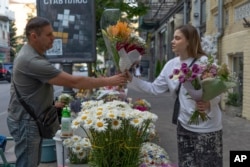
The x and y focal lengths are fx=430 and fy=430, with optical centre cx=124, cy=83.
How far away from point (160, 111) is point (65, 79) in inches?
398

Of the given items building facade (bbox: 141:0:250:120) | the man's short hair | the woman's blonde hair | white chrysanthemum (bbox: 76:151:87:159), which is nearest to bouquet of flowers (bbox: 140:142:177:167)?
white chrysanthemum (bbox: 76:151:87:159)

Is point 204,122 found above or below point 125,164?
above

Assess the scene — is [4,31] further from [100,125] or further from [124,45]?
[100,125]

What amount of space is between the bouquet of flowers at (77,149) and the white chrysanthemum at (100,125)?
120 cm

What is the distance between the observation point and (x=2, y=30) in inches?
2238

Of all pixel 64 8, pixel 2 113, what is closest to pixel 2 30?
pixel 2 113

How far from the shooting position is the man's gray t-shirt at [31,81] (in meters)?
3.22

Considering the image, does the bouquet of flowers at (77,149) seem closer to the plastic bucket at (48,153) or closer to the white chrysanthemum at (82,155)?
the white chrysanthemum at (82,155)

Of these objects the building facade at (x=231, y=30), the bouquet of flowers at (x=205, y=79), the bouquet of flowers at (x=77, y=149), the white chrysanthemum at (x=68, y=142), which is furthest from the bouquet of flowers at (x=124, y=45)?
the building facade at (x=231, y=30)

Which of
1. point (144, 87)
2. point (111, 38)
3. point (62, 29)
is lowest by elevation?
point (144, 87)

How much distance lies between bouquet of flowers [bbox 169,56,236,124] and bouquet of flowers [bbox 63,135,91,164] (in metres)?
1.29

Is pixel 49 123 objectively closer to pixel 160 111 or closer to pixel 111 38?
pixel 111 38

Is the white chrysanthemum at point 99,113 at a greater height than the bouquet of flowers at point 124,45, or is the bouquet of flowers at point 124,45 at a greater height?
the bouquet of flowers at point 124,45

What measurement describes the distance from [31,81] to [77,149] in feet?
2.67
